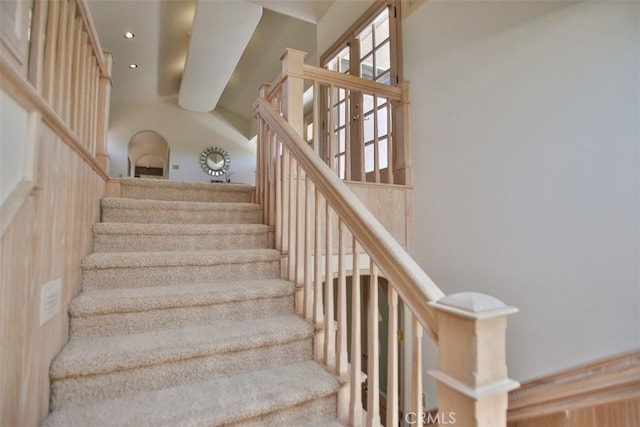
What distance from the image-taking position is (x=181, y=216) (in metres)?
2.22

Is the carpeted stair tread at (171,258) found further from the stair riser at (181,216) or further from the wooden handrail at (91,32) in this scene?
the wooden handrail at (91,32)

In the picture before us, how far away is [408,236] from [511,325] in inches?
37.2

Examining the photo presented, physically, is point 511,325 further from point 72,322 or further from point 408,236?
point 72,322

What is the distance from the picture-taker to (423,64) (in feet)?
8.79

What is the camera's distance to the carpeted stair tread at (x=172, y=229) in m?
1.81

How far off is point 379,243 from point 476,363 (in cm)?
46

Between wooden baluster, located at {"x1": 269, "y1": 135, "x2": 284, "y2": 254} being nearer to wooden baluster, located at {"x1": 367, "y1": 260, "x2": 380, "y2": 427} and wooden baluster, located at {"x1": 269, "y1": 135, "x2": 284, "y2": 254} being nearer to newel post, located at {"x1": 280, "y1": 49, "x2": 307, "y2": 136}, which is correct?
newel post, located at {"x1": 280, "y1": 49, "x2": 307, "y2": 136}

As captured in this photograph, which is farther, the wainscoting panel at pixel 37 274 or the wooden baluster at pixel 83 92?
the wooden baluster at pixel 83 92

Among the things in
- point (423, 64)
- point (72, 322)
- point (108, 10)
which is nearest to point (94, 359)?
point (72, 322)

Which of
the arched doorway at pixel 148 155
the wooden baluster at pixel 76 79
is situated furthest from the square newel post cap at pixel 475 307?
the arched doorway at pixel 148 155

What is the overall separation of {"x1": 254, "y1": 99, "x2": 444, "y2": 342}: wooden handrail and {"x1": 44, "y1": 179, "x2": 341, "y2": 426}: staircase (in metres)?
0.59

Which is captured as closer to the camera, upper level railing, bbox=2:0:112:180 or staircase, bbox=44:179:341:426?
upper level railing, bbox=2:0:112:180

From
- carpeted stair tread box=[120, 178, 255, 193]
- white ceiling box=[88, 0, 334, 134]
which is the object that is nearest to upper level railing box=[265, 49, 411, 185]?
carpeted stair tread box=[120, 178, 255, 193]

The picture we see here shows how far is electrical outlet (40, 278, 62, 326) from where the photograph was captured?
1070mm
